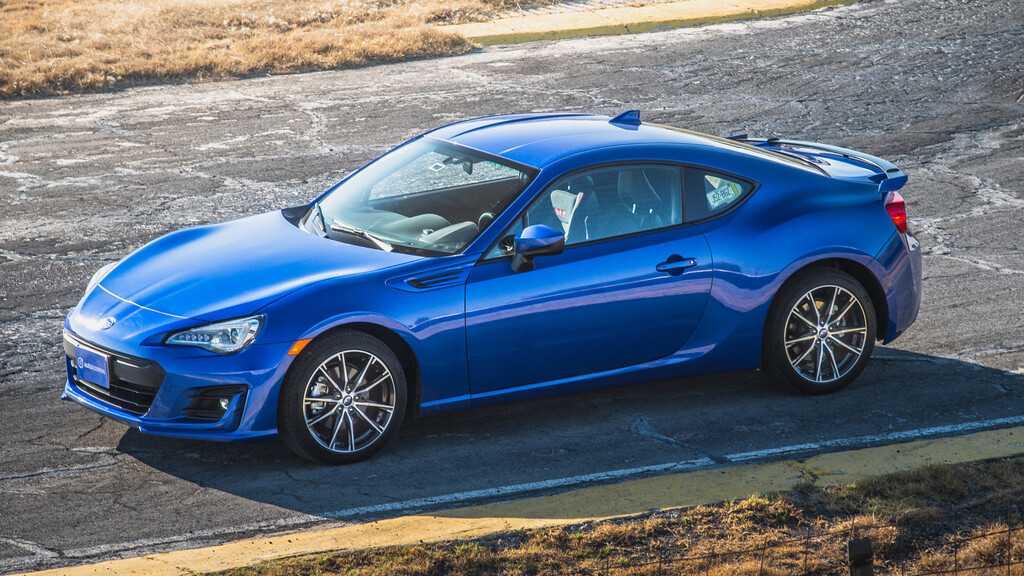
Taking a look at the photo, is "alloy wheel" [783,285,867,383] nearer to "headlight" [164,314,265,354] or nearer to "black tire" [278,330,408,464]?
"black tire" [278,330,408,464]

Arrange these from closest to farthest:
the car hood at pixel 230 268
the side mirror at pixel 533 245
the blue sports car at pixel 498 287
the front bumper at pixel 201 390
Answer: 1. the front bumper at pixel 201 390
2. the blue sports car at pixel 498 287
3. the car hood at pixel 230 268
4. the side mirror at pixel 533 245

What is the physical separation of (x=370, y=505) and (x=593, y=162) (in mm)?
2242

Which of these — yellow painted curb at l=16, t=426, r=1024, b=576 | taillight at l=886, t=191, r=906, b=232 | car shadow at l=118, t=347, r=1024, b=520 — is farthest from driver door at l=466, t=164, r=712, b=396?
taillight at l=886, t=191, r=906, b=232

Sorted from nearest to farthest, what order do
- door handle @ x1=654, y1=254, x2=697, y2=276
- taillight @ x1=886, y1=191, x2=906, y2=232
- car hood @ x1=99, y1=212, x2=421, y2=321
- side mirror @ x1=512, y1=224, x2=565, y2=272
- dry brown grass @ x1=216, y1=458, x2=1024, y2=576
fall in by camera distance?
dry brown grass @ x1=216, y1=458, x2=1024, y2=576 < car hood @ x1=99, y1=212, x2=421, y2=321 < side mirror @ x1=512, y1=224, x2=565, y2=272 < door handle @ x1=654, y1=254, x2=697, y2=276 < taillight @ x1=886, y1=191, x2=906, y2=232

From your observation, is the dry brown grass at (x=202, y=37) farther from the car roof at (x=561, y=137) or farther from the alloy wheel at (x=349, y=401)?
the alloy wheel at (x=349, y=401)

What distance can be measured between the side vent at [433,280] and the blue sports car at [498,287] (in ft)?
0.04

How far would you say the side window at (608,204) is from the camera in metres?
6.09

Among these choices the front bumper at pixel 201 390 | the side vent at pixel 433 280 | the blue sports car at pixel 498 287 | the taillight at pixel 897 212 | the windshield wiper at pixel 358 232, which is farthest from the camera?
the taillight at pixel 897 212

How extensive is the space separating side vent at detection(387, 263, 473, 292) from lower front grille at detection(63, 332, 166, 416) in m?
1.21

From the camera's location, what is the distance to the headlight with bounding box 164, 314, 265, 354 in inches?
213

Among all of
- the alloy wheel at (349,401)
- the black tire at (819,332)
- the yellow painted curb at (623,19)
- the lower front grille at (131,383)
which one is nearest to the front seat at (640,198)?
the black tire at (819,332)

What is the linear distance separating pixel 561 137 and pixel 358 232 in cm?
129

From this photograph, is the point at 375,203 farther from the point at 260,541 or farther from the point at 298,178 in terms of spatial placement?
the point at 298,178

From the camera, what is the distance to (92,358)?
565cm
